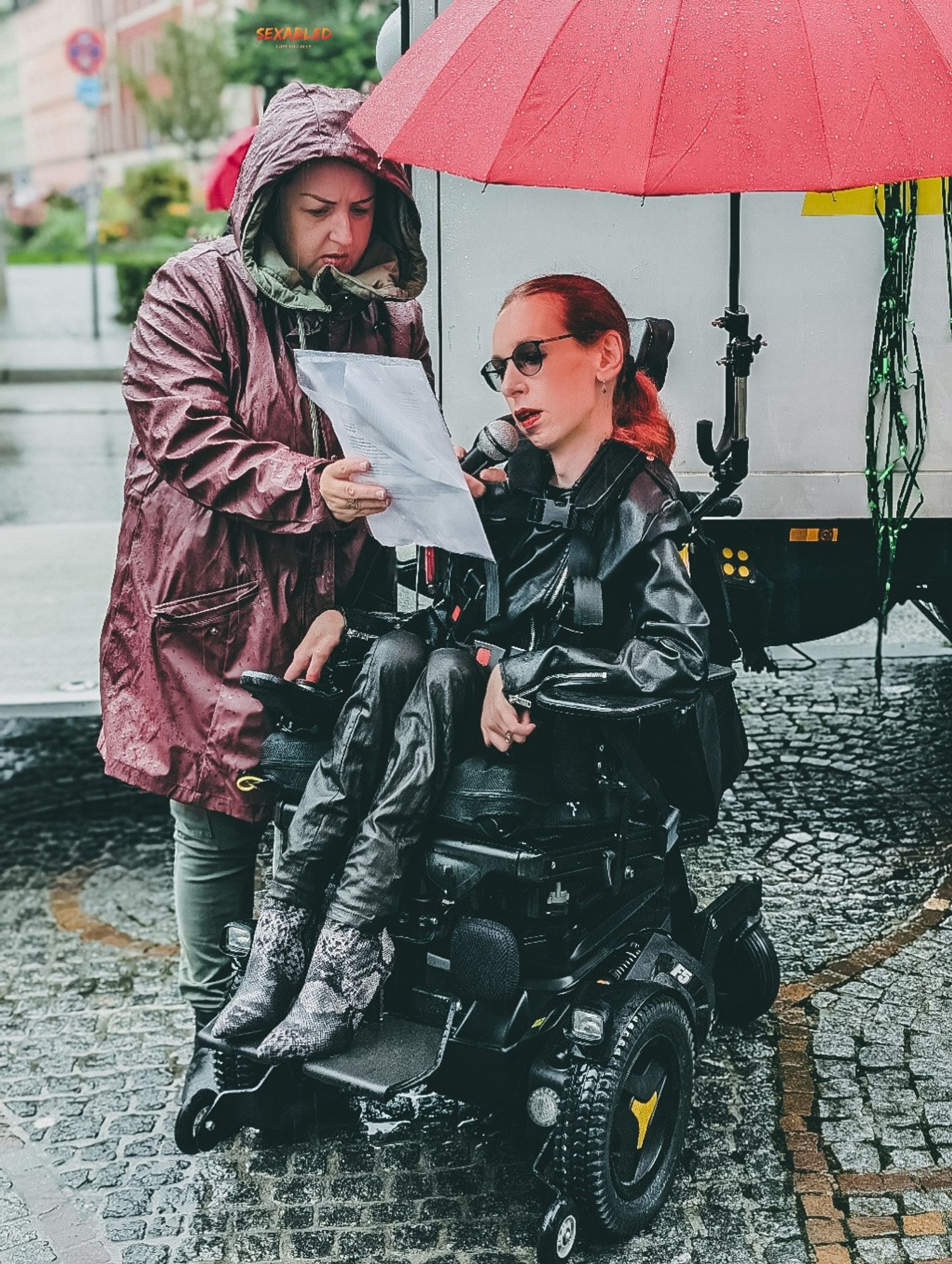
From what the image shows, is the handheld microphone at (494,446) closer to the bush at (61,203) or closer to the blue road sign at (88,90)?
the blue road sign at (88,90)

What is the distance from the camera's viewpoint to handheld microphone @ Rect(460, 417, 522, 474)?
3.44 metres

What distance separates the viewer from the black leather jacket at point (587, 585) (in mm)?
3006

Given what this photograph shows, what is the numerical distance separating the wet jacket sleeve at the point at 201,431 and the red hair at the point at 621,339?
0.58m

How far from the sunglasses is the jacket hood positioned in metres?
0.35

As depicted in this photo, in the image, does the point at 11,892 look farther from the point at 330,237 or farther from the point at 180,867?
the point at 330,237

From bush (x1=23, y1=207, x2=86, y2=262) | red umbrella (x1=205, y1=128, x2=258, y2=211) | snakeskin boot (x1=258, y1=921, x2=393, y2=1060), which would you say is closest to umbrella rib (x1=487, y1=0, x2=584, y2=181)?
snakeskin boot (x1=258, y1=921, x2=393, y2=1060)

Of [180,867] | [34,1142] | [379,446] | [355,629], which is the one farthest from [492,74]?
[34,1142]

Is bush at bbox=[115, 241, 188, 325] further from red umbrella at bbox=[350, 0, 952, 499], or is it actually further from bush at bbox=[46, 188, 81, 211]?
red umbrella at bbox=[350, 0, 952, 499]

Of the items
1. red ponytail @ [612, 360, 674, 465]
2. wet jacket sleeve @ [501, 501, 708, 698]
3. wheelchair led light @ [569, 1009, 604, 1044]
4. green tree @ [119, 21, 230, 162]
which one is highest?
green tree @ [119, 21, 230, 162]

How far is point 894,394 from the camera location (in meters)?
4.27

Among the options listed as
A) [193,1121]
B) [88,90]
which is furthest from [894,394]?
[88,90]

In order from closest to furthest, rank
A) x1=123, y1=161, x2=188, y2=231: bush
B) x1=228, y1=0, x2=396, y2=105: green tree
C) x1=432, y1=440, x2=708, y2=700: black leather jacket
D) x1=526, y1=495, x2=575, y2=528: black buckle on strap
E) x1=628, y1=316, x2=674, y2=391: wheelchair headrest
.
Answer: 1. x1=432, y1=440, x2=708, y2=700: black leather jacket
2. x1=526, y1=495, x2=575, y2=528: black buckle on strap
3. x1=628, y1=316, x2=674, y2=391: wheelchair headrest
4. x1=228, y1=0, x2=396, y2=105: green tree
5. x1=123, y1=161, x2=188, y2=231: bush

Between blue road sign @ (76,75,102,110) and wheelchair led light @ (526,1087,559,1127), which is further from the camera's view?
blue road sign @ (76,75,102,110)

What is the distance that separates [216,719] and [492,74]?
1.46m
